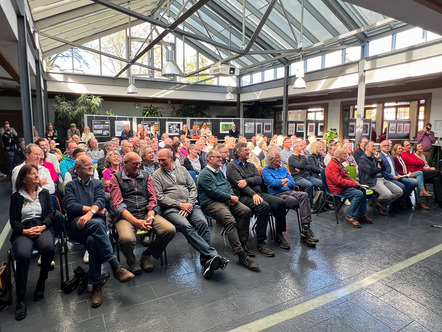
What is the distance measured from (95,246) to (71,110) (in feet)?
37.9

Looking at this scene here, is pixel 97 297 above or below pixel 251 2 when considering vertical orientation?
below

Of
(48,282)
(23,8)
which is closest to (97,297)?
(48,282)

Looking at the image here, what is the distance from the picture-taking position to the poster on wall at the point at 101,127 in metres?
10.5

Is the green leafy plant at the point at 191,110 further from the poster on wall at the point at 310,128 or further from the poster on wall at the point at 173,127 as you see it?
the poster on wall at the point at 310,128

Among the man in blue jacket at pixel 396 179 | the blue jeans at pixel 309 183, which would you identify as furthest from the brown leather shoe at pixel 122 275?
the man in blue jacket at pixel 396 179

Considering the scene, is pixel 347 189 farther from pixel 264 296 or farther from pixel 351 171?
pixel 264 296

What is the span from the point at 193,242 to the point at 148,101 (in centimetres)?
1393

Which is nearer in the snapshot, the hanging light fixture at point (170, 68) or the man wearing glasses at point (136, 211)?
the man wearing glasses at point (136, 211)

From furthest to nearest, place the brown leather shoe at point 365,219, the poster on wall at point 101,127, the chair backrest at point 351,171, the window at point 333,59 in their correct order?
the window at point 333,59 → the poster on wall at point 101,127 → the chair backrest at point 351,171 → the brown leather shoe at point 365,219

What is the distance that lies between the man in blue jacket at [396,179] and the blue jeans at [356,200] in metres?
1.05

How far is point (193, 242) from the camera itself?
10.1ft

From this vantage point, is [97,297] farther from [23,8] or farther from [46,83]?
[46,83]

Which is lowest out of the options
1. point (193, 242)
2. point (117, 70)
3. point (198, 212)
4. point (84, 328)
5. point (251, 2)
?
point (84, 328)

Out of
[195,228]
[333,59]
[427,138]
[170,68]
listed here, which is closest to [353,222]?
[195,228]
